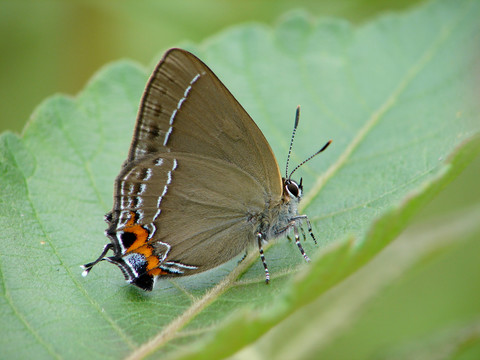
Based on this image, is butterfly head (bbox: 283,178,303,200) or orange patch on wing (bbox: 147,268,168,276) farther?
butterfly head (bbox: 283,178,303,200)

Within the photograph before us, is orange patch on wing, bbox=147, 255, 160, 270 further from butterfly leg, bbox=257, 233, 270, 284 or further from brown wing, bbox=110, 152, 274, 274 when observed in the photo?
butterfly leg, bbox=257, 233, 270, 284

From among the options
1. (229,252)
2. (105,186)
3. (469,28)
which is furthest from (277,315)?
(469,28)

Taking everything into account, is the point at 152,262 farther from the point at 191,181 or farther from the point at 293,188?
the point at 293,188

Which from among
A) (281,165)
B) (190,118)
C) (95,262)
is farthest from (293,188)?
(95,262)

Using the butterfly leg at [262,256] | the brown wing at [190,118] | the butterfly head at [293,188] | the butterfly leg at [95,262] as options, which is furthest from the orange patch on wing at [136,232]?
the butterfly head at [293,188]

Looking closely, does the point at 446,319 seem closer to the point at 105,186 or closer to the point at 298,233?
the point at 298,233

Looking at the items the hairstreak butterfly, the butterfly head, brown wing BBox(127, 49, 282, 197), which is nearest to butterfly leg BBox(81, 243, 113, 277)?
the hairstreak butterfly
